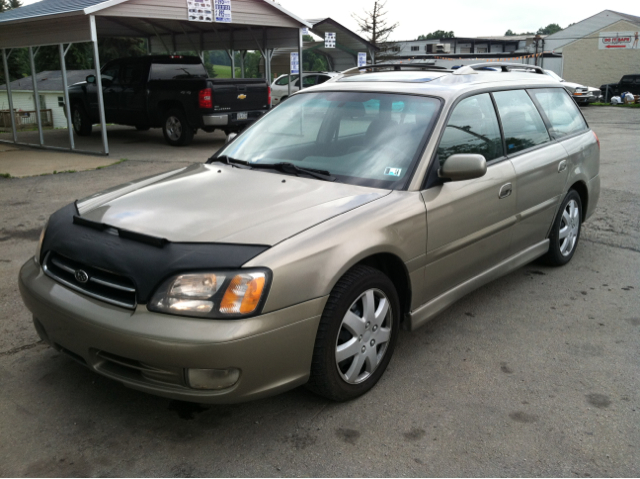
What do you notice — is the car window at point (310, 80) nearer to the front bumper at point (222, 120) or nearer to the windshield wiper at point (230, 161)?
the front bumper at point (222, 120)

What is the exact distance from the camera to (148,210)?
3.13 m

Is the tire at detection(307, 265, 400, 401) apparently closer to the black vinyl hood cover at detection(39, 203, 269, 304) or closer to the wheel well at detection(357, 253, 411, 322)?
the wheel well at detection(357, 253, 411, 322)

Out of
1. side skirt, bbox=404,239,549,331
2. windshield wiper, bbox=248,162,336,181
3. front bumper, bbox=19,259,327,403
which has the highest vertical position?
windshield wiper, bbox=248,162,336,181

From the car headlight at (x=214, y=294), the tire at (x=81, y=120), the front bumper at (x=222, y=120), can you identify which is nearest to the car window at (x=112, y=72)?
the tire at (x=81, y=120)

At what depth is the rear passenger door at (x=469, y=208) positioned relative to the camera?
11.6 ft

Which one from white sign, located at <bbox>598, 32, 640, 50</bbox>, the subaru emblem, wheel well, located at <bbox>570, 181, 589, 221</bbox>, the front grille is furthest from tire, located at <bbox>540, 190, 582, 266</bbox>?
white sign, located at <bbox>598, 32, 640, 50</bbox>

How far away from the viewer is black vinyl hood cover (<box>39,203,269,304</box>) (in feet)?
8.57

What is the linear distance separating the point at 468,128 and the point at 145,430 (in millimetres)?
2667

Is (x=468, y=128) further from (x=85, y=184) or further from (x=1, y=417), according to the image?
(x=85, y=184)

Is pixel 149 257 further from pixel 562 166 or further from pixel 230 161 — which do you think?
pixel 562 166

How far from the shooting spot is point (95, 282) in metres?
2.79

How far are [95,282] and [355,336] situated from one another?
4.23 ft

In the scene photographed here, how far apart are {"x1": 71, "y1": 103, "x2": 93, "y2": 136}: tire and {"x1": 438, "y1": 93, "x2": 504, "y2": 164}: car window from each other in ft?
46.5

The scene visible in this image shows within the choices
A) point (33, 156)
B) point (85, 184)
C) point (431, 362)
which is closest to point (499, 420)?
point (431, 362)
